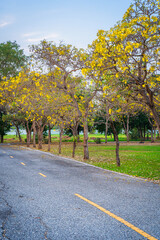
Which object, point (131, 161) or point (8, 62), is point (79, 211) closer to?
point (131, 161)

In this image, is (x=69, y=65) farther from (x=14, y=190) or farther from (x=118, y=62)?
(x=14, y=190)

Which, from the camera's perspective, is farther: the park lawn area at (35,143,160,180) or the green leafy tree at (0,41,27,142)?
the green leafy tree at (0,41,27,142)

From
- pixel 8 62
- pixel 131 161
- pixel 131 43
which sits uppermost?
pixel 8 62

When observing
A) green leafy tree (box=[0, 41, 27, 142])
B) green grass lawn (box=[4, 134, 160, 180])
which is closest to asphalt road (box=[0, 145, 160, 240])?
green grass lawn (box=[4, 134, 160, 180])

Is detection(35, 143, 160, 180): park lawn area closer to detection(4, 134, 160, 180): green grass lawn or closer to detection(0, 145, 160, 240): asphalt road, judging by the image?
detection(4, 134, 160, 180): green grass lawn

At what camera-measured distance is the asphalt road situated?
14.3ft

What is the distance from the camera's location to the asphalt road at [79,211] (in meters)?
4.36

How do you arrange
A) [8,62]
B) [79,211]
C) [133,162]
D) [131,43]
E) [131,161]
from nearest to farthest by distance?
[79,211]
[131,43]
[133,162]
[131,161]
[8,62]

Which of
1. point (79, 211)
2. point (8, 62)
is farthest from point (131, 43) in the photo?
point (8, 62)

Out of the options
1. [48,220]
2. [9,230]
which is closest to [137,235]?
[48,220]

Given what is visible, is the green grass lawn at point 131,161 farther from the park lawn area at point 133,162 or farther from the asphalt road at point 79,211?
the asphalt road at point 79,211

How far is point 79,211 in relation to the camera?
555cm

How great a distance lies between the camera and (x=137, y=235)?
167 inches

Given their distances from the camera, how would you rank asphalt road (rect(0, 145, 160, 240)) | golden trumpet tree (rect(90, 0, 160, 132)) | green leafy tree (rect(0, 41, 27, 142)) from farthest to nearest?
green leafy tree (rect(0, 41, 27, 142)) → golden trumpet tree (rect(90, 0, 160, 132)) → asphalt road (rect(0, 145, 160, 240))
